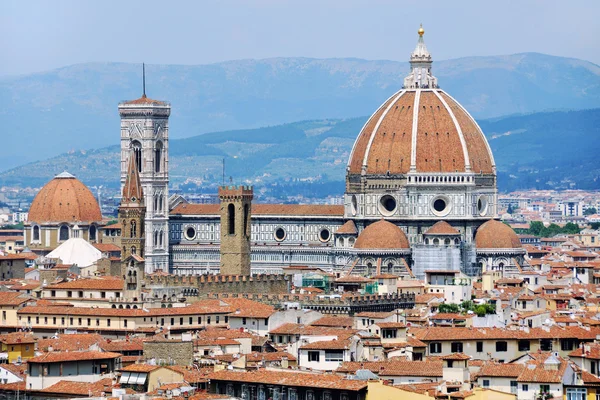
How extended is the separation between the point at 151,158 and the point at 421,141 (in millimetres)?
23370

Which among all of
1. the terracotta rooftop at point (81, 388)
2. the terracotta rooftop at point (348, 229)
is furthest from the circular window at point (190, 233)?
the terracotta rooftop at point (81, 388)

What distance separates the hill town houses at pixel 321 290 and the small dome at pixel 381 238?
14cm

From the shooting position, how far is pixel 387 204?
445 ft

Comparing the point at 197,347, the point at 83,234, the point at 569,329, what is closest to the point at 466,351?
the point at 569,329

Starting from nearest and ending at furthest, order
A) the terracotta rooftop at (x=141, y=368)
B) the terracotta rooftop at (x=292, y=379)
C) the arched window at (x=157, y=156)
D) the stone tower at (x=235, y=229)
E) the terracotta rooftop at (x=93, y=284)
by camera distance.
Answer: the terracotta rooftop at (x=292, y=379) → the terracotta rooftop at (x=141, y=368) → the terracotta rooftop at (x=93, y=284) → the stone tower at (x=235, y=229) → the arched window at (x=157, y=156)

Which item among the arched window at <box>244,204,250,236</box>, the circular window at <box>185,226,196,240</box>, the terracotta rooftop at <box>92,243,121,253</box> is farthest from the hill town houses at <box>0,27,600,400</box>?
the terracotta rooftop at <box>92,243,121,253</box>

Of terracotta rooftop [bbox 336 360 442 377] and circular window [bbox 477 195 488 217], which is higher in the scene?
circular window [bbox 477 195 488 217]

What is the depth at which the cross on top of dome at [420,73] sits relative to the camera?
5502 inches

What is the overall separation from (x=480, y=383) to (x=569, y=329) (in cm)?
1181

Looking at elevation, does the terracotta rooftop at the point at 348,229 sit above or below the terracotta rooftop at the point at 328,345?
above

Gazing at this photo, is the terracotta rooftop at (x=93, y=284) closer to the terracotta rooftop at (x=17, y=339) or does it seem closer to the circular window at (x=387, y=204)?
the terracotta rooftop at (x=17, y=339)

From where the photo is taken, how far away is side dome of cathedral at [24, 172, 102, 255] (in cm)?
15788

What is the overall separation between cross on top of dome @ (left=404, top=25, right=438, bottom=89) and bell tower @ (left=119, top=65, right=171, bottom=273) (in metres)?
19.7

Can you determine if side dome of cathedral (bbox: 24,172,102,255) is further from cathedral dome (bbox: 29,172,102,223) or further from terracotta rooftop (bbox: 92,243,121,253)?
terracotta rooftop (bbox: 92,243,121,253)
